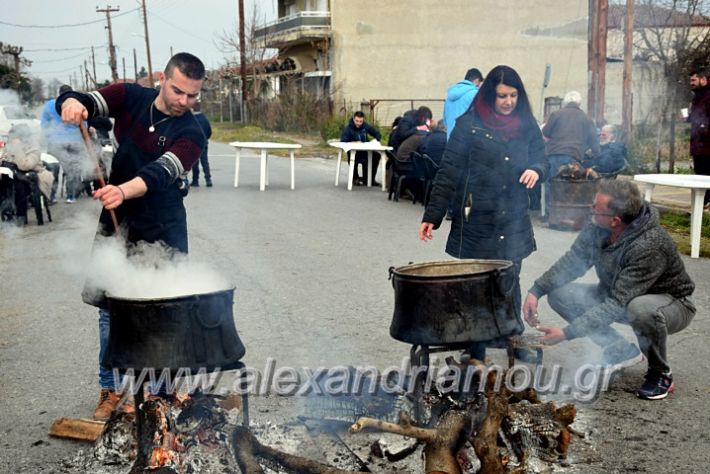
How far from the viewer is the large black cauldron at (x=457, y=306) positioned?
349 cm

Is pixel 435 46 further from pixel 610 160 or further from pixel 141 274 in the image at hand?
pixel 141 274

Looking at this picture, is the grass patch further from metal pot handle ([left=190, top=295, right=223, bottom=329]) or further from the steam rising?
metal pot handle ([left=190, top=295, right=223, bottom=329])

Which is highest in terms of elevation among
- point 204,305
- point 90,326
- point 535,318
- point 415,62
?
point 415,62

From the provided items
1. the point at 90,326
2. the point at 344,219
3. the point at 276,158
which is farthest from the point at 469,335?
the point at 276,158

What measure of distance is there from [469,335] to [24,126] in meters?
10.1

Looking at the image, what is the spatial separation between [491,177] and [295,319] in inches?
82.1

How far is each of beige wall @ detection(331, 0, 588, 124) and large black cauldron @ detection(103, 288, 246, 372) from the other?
3318 cm

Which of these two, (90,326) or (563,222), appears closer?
(90,326)

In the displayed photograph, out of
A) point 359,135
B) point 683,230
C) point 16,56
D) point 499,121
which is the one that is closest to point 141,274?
point 499,121

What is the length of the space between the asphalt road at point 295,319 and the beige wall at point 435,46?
85.1ft

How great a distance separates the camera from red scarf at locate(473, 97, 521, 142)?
4.50 meters

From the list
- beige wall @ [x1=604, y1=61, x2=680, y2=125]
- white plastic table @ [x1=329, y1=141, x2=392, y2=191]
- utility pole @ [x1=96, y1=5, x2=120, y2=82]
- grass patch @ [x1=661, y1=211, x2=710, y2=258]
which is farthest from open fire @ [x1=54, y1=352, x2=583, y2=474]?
utility pole @ [x1=96, y1=5, x2=120, y2=82]

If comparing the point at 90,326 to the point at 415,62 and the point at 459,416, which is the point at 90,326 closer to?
the point at 459,416

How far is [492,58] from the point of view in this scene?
37.0 m
